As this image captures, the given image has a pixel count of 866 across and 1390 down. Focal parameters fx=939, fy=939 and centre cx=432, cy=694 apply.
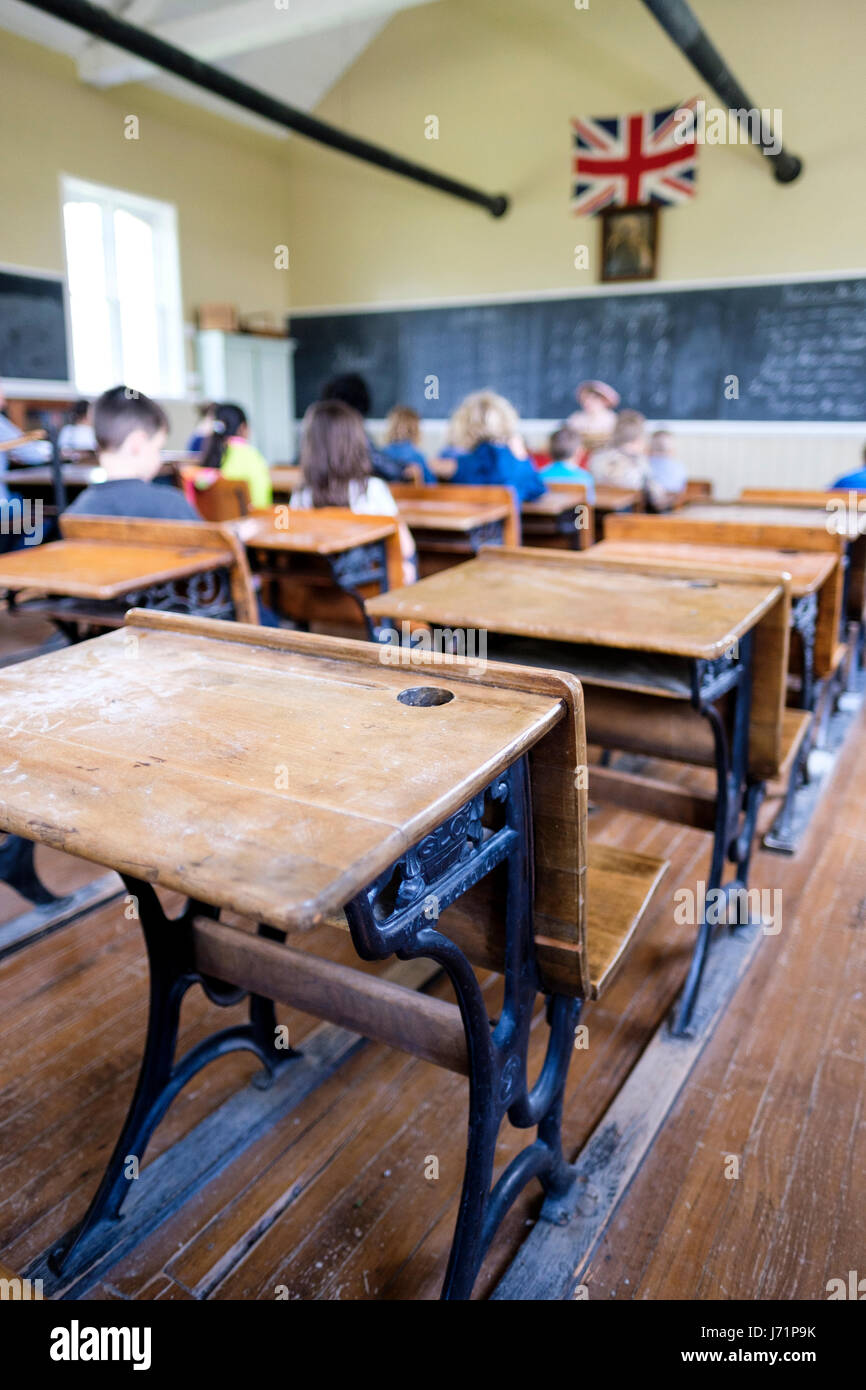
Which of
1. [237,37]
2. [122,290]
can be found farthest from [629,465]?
[122,290]

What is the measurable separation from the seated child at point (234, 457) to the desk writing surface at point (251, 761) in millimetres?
3074

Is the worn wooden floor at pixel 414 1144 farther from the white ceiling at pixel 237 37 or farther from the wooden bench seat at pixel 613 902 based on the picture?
the white ceiling at pixel 237 37

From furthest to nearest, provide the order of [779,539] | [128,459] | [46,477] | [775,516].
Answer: [46,477] → [775,516] → [128,459] → [779,539]

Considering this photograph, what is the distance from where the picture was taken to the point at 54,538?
4.67 meters

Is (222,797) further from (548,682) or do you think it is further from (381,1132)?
(381,1132)

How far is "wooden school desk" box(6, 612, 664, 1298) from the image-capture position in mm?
737

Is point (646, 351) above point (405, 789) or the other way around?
above

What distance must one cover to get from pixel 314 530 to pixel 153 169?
6552mm

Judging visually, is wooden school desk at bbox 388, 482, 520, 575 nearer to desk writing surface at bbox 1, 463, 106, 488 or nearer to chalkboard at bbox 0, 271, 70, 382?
desk writing surface at bbox 1, 463, 106, 488

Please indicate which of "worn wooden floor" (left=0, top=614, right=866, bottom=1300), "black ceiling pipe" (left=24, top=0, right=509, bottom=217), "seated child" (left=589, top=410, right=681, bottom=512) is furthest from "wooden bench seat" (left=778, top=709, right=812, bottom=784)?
"black ceiling pipe" (left=24, top=0, right=509, bottom=217)

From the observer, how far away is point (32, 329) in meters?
6.86

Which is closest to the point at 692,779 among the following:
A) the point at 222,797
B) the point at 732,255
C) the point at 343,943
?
the point at 343,943

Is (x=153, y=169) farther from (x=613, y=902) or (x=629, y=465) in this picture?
(x=613, y=902)

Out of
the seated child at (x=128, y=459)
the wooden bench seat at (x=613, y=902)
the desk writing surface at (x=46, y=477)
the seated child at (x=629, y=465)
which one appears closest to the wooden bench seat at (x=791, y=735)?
the wooden bench seat at (x=613, y=902)
